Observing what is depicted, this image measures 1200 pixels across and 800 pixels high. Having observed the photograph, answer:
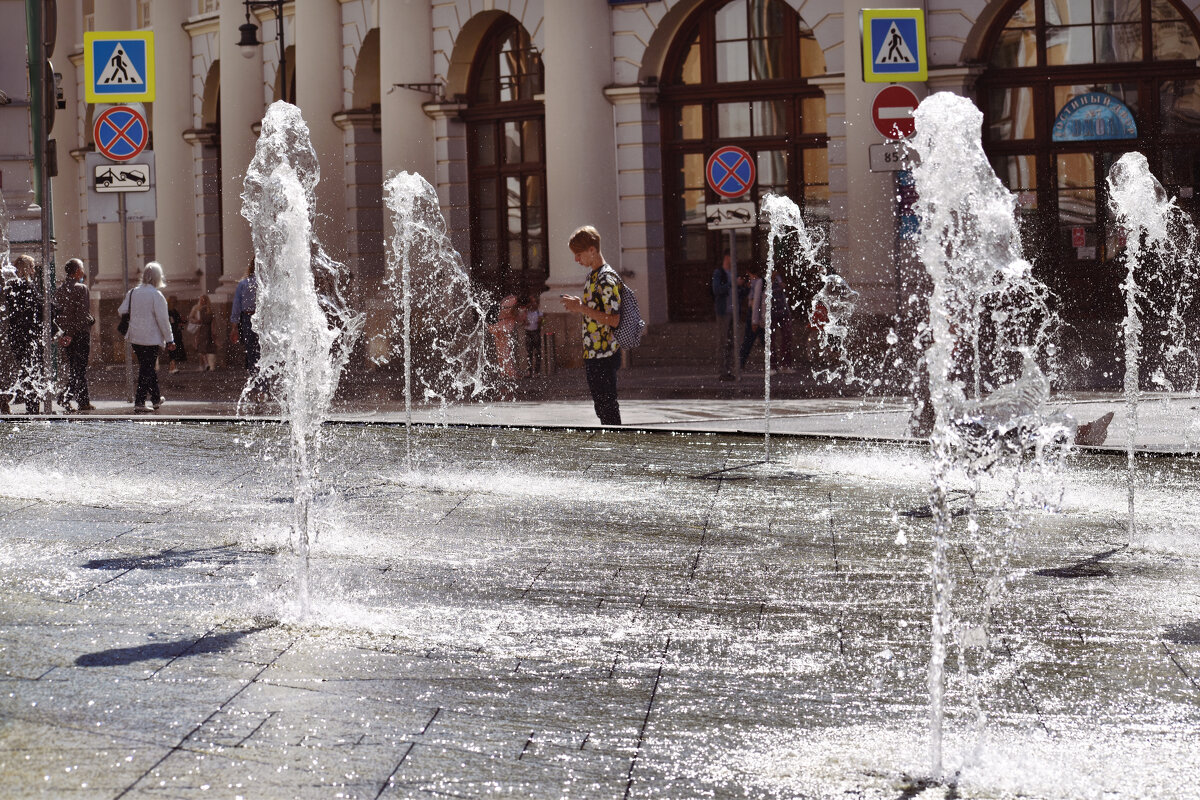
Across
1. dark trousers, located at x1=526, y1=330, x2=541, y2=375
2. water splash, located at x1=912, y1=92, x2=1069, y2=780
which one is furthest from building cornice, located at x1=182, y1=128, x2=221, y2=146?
water splash, located at x1=912, y1=92, x2=1069, y2=780

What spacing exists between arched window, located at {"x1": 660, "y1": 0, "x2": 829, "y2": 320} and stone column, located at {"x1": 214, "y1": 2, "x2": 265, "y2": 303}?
9.23 m

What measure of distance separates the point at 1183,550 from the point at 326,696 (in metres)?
4.16

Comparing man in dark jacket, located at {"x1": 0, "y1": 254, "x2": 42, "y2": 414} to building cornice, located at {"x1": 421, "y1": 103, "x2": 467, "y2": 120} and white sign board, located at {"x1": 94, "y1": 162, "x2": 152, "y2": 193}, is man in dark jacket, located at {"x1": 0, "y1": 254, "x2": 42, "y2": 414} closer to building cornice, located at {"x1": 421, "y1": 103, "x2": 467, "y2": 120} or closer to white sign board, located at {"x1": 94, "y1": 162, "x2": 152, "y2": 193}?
white sign board, located at {"x1": 94, "y1": 162, "x2": 152, "y2": 193}

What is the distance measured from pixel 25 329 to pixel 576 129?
1029cm

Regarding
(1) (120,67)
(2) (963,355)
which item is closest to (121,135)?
(1) (120,67)

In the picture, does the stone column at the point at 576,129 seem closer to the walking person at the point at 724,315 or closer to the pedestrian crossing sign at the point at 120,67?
the walking person at the point at 724,315

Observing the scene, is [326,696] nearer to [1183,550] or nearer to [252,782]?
[252,782]

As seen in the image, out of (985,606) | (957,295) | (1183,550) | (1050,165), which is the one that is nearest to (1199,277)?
(1050,165)

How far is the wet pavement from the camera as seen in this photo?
430cm

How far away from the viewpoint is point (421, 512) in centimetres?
884

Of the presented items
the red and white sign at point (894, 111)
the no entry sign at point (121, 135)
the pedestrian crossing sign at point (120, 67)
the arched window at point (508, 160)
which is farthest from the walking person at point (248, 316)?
the red and white sign at point (894, 111)

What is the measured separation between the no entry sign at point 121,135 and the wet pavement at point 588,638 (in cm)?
957

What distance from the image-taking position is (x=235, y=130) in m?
33.5

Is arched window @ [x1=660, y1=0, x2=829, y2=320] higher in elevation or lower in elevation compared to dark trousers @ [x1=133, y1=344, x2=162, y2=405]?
higher
